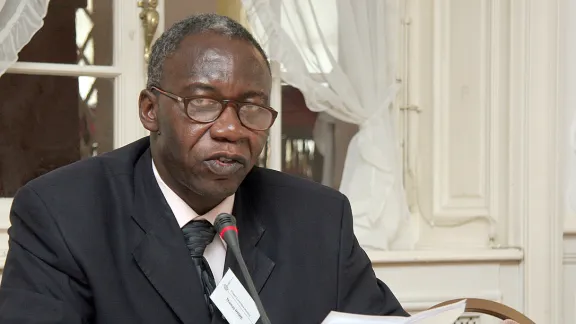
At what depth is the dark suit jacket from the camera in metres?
1.50

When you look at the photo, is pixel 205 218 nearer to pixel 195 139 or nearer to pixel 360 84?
pixel 195 139

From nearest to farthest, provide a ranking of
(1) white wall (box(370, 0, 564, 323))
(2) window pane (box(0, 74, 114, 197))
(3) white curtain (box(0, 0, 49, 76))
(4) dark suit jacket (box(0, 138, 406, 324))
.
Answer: (4) dark suit jacket (box(0, 138, 406, 324)), (3) white curtain (box(0, 0, 49, 76)), (2) window pane (box(0, 74, 114, 197)), (1) white wall (box(370, 0, 564, 323))

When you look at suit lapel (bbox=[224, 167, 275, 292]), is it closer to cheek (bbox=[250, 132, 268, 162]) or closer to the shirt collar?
the shirt collar

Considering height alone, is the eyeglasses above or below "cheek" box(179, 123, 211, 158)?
above

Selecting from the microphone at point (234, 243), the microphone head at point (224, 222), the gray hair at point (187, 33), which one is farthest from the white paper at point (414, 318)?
the gray hair at point (187, 33)

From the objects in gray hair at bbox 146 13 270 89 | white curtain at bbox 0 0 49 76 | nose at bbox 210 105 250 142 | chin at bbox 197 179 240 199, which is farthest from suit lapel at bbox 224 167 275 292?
white curtain at bbox 0 0 49 76

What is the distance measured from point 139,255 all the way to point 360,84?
5.77ft

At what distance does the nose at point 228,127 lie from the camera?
155 cm

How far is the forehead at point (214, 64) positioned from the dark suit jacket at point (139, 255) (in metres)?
0.25

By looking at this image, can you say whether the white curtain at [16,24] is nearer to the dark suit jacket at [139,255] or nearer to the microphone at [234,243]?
the dark suit jacket at [139,255]

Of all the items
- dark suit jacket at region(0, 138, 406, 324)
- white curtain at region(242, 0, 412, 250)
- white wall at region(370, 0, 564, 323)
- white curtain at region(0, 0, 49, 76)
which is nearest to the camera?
dark suit jacket at region(0, 138, 406, 324)

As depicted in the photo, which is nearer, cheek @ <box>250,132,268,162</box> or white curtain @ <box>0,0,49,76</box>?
cheek @ <box>250,132,268,162</box>

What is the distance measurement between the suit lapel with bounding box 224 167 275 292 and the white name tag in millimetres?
95

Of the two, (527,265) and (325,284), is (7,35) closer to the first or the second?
(325,284)
